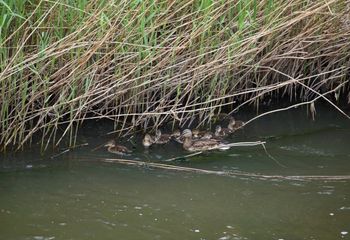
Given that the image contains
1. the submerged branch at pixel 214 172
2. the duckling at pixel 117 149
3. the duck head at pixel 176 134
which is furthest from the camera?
the duck head at pixel 176 134

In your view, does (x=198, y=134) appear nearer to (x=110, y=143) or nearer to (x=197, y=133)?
(x=197, y=133)

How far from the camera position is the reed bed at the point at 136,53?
5641 millimetres

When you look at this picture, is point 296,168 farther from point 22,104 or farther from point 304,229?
point 22,104

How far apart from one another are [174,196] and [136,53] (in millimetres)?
1439

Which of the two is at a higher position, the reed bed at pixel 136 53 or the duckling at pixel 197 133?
the reed bed at pixel 136 53

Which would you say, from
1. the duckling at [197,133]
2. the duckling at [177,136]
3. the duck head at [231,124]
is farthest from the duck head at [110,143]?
the duck head at [231,124]

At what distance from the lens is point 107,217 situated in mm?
4824

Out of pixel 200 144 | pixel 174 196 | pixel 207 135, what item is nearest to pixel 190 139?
pixel 200 144

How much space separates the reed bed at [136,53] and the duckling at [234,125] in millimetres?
209

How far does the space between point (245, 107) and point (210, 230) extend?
2922mm

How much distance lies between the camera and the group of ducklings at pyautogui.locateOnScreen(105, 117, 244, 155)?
20.1ft

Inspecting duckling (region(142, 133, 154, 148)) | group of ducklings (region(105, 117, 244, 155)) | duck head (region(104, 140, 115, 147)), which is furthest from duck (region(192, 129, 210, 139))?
duck head (region(104, 140, 115, 147))

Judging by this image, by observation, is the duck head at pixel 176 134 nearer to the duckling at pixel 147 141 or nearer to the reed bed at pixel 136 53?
the reed bed at pixel 136 53

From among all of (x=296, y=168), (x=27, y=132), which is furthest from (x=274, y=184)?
(x=27, y=132)
